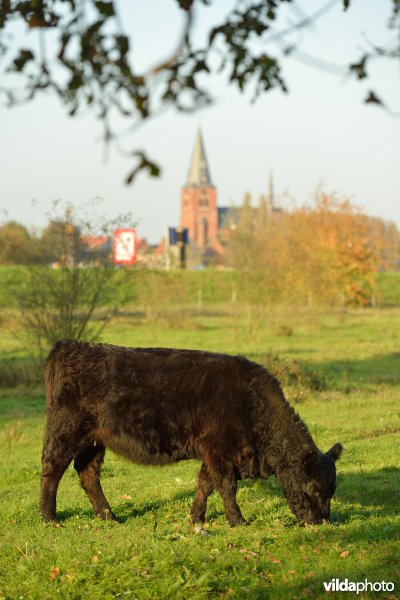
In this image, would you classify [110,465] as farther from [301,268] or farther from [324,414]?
[301,268]

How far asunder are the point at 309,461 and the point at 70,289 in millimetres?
14096

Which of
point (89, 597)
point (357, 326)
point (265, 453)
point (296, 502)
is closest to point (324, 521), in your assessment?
point (296, 502)

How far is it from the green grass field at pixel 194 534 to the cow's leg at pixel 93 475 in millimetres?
159

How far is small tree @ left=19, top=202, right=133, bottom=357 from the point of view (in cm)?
2112

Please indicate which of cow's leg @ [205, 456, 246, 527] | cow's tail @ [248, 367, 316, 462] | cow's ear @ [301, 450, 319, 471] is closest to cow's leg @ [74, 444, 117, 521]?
cow's leg @ [205, 456, 246, 527]

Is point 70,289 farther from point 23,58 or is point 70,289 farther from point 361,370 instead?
point 23,58

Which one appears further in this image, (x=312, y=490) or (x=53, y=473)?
(x=53, y=473)

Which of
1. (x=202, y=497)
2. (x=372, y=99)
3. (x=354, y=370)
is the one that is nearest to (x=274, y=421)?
(x=202, y=497)

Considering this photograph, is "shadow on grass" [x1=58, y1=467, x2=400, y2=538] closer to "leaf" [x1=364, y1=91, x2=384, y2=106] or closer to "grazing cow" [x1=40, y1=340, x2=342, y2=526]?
"grazing cow" [x1=40, y1=340, x2=342, y2=526]

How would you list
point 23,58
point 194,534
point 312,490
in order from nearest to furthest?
point 23,58 < point 194,534 < point 312,490

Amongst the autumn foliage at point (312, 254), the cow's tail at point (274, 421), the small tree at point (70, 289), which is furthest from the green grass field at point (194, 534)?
the autumn foliage at point (312, 254)

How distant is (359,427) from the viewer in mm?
13484

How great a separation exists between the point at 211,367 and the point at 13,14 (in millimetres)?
4588

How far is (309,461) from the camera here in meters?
8.03
